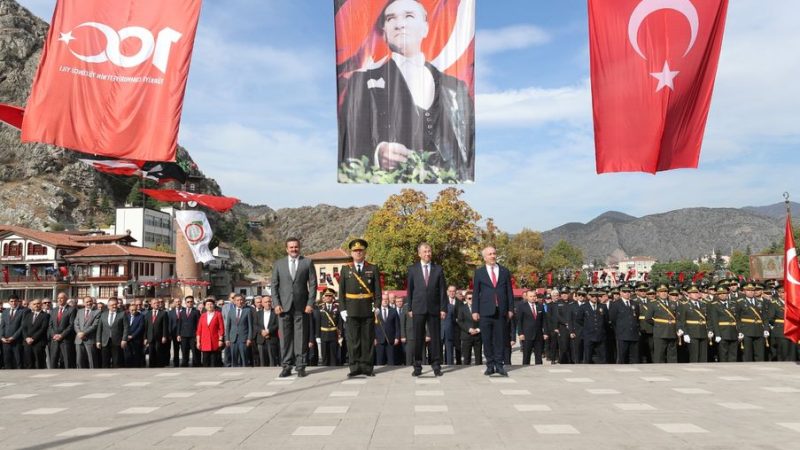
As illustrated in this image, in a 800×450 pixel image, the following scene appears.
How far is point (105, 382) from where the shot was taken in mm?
9312

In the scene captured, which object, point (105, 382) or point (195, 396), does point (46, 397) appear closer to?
point (105, 382)

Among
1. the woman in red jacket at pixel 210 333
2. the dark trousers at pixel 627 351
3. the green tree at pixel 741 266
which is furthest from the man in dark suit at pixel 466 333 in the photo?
the green tree at pixel 741 266

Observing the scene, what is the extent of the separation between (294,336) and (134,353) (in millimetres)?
7016

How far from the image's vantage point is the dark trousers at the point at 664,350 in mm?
13844

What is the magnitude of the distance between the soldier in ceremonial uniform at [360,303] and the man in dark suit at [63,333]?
8046mm

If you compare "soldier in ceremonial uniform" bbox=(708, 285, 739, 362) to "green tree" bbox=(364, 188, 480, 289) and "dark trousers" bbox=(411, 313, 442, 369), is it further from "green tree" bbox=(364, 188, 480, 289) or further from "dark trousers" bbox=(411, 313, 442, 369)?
"green tree" bbox=(364, 188, 480, 289)

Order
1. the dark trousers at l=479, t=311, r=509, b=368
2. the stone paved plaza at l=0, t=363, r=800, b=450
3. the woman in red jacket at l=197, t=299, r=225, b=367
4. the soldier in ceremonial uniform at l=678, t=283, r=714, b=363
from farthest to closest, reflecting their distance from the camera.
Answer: the woman in red jacket at l=197, t=299, r=225, b=367 < the soldier in ceremonial uniform at l=678, t=283, r=714, b=363 < the dark trousers at l=479, t=311, r=509, b=368 < the stone paved plaza at l=0, t=363, r=800, b=450

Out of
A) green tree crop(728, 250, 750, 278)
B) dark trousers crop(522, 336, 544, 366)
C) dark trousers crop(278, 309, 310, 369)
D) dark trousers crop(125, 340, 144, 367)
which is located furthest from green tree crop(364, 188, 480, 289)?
green tree crop(728, 250, 750, 278)

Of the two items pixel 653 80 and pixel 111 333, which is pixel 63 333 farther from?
pixel 653 80

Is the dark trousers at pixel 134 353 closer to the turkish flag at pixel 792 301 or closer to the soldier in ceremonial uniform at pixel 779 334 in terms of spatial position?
the turkish flag at pixel 792 301

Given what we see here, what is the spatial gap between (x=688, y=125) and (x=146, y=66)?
9486 mm

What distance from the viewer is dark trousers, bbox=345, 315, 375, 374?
9.23m

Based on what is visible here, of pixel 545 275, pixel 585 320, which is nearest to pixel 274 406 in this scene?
pixel 585 320

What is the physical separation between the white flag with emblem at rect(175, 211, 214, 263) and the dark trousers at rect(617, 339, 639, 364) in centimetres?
3008
